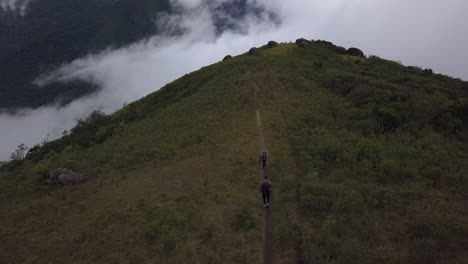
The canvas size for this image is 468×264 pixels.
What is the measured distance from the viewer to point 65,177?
21.0m

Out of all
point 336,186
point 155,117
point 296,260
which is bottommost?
point 296,260

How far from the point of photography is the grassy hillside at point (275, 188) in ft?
38.7

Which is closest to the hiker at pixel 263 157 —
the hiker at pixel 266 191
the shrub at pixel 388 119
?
the hiker at pixel 266 191

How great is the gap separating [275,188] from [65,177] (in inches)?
578

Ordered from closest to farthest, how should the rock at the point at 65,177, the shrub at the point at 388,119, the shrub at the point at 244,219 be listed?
the shrub at the point at 244,219 < the rock at the point at 65,177 < the shrub at the point at 388,119

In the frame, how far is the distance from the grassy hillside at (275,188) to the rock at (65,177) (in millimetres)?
765

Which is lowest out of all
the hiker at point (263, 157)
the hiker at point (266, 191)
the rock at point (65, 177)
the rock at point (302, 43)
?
the hiker at point (266, 191)

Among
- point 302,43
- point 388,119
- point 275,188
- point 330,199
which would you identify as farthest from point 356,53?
point 330,199

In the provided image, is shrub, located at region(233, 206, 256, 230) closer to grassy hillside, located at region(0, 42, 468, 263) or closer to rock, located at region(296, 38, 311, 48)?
grassy hillside, located at region(0, 42, 468, 263)

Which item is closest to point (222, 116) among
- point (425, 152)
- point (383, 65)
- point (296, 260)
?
point (425, 152)

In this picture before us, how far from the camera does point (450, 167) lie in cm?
1670

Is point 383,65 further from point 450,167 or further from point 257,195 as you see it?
point 257,195

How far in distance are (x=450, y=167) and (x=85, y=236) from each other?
760 inches

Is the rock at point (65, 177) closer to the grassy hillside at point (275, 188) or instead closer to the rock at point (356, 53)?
the grassy hillside at point (275, 188)
